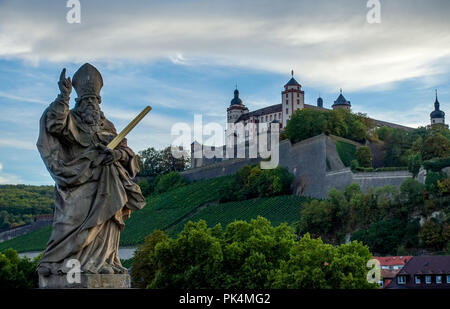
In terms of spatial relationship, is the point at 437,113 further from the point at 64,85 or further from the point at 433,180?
the point at 64,85

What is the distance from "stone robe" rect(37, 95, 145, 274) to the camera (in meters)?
7.96

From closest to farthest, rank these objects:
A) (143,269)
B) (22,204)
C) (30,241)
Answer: (143,269)
(30,241)
(22,204)

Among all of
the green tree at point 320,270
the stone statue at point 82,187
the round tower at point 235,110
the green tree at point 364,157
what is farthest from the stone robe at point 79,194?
the round tower at point 235,110

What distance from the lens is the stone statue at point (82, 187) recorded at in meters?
7.96

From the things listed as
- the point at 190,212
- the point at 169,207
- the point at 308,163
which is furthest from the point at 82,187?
the point at 169,207

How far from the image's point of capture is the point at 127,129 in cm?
835

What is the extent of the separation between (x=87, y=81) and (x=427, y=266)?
4345 cm

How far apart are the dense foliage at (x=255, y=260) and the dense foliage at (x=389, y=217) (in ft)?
63.4

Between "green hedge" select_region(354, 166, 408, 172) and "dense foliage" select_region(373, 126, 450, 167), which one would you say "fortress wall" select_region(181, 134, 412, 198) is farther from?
"dense foliage" select_region(373, 126, 450, 167)

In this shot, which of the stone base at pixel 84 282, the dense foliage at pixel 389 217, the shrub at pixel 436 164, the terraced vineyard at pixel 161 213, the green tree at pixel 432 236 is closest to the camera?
the stone base at pixel 84 282

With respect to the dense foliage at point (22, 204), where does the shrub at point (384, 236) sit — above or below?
below

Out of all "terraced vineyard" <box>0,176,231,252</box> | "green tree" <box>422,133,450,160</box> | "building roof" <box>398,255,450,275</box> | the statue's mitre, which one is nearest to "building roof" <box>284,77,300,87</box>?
"terraced vineyard" <box>0,176,231,252</box>

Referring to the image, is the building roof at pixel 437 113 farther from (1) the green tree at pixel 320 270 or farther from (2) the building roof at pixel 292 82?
(1) the green tree at pixel 320 270
